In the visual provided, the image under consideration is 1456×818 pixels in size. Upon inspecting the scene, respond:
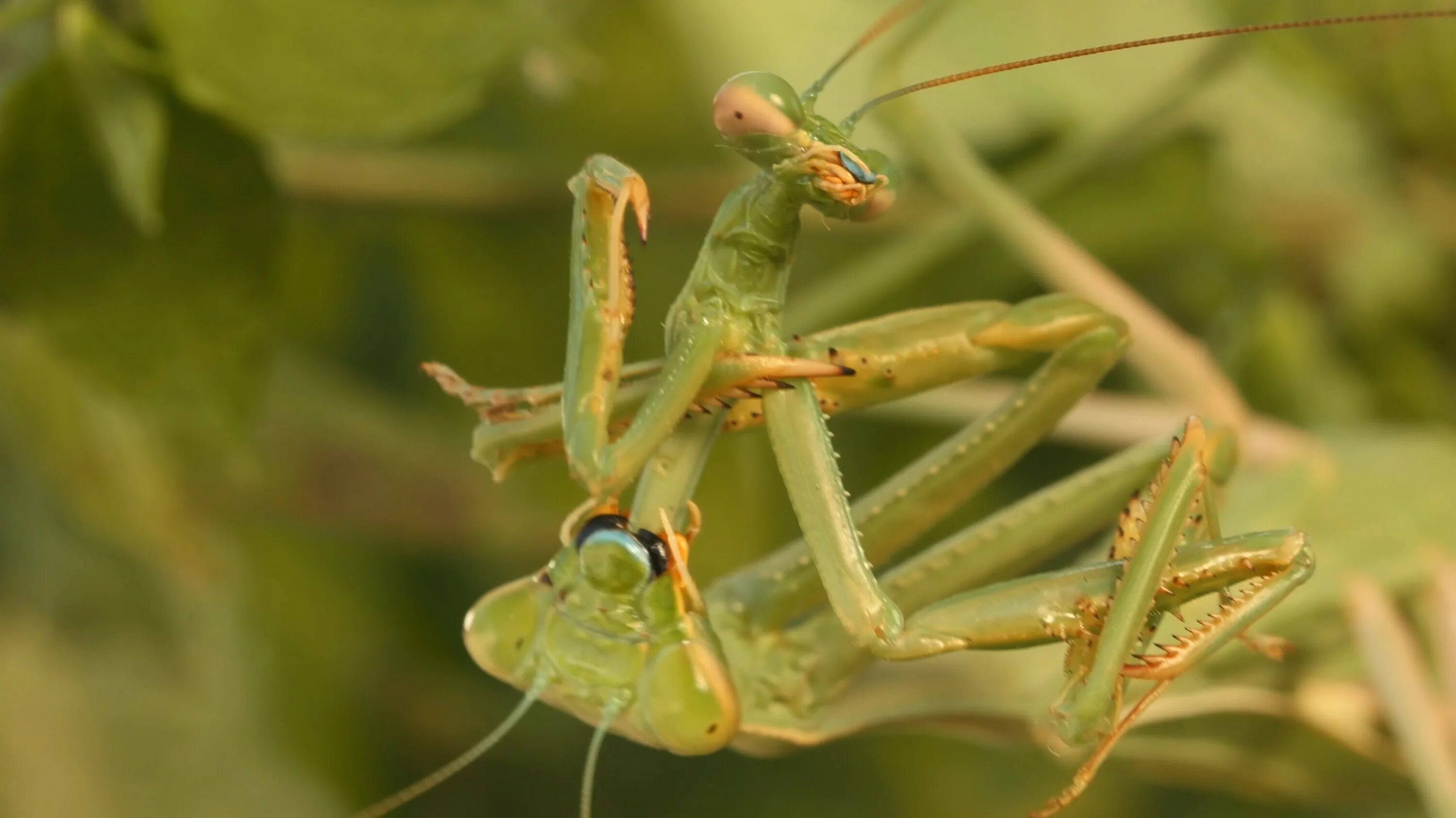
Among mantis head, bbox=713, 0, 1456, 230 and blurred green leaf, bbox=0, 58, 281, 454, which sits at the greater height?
blurred green leaf, bbox=0, 58, 281, 454

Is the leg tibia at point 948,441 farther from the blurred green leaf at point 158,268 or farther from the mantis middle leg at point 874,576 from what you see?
the blurred green leaf at point 158,268

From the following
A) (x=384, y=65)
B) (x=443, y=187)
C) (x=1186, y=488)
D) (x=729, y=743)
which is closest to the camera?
→ (x=1186, y=488)

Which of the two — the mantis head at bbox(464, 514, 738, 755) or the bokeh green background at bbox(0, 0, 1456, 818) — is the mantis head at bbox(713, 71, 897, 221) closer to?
the mantis head at bbox(464, 514, 738, 755)

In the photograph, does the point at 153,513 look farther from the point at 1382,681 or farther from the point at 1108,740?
the point at 1382,681

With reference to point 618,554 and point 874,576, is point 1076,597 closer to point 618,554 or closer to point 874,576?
point 874,576

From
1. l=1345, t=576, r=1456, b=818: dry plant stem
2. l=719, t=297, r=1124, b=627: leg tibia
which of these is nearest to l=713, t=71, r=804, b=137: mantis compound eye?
l=719, t=297, r=1124, b=627: leg tibia

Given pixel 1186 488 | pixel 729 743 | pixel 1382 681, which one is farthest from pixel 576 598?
pixel 1382 681
